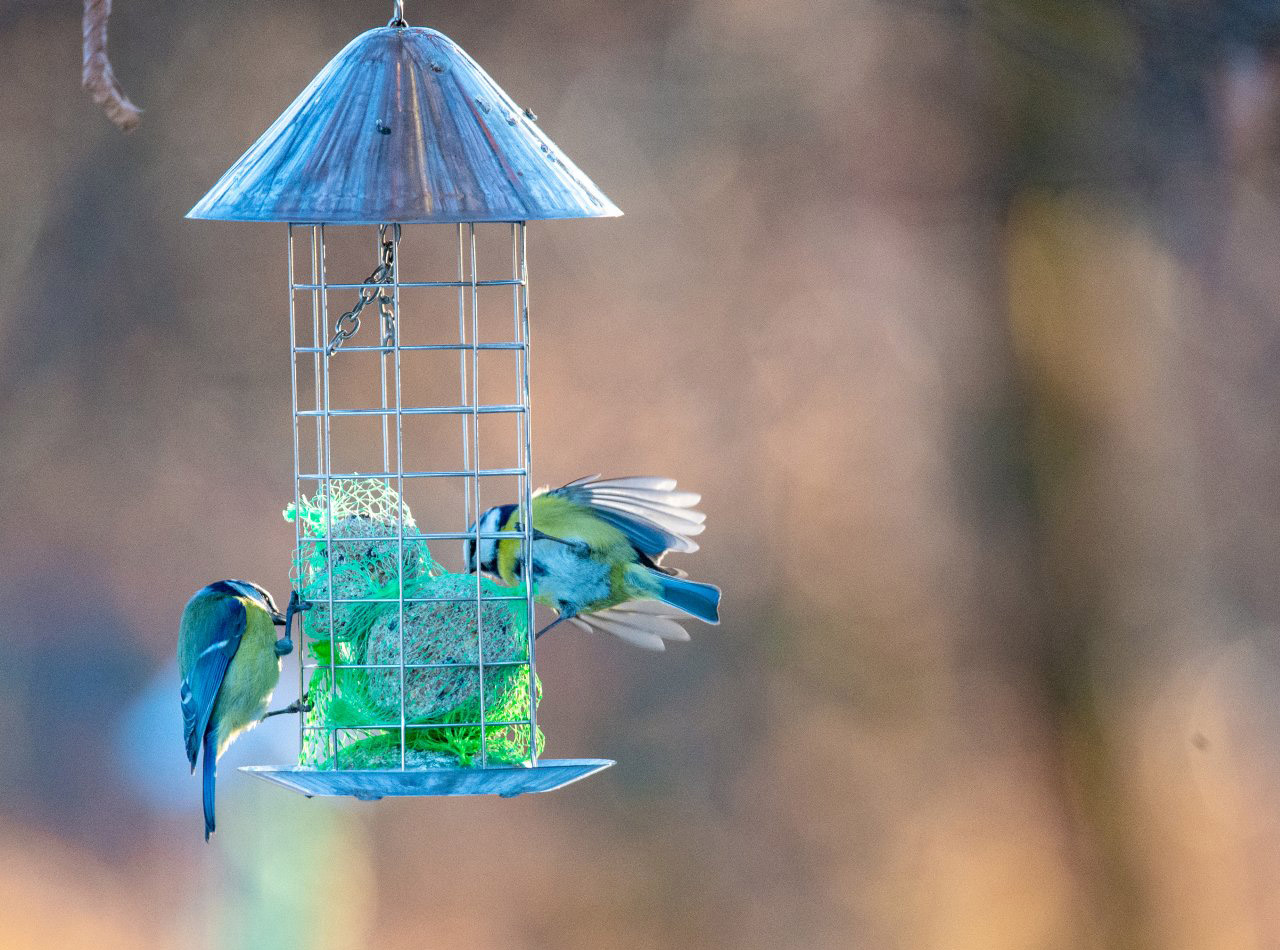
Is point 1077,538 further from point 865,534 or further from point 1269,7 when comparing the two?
point 1269,7

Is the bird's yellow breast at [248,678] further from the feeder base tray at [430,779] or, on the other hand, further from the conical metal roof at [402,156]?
the conical metal roof at [402,156]

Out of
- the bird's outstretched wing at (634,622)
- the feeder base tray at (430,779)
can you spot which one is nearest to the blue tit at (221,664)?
the feeder base tray at (430,779)

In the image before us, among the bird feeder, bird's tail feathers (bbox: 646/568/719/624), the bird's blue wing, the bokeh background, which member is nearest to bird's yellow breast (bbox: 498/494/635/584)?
bird's tail feathers (bbox: 646/568/719/624)

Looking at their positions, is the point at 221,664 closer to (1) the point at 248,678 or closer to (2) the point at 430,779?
(1) the point at 248,678

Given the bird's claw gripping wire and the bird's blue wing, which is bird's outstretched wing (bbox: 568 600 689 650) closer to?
the bird's claw gripping wire

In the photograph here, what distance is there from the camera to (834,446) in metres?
9.41

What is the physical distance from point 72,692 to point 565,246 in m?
3.38

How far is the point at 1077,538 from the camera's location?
9.40 m

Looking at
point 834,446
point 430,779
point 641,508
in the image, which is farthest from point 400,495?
point 834,446

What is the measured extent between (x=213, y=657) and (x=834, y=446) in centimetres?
554

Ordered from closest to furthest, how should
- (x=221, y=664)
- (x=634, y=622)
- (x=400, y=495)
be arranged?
(x=400, y=495)
(x=221, y=664)
(x=634, y=622)

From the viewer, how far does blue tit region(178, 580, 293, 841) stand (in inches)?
171

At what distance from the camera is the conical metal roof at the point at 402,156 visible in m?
3.59

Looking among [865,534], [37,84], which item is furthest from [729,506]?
[37,84]
